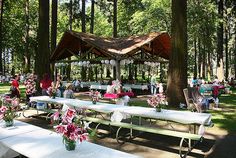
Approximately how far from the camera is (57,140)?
4.96 metres

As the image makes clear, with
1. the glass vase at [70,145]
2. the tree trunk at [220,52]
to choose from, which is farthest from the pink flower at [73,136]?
the tree trunk at [220,52]

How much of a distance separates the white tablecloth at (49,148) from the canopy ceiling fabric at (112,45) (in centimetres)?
1366

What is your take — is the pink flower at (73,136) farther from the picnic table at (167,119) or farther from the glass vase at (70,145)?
the picnic table at (167,119)

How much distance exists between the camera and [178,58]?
13.2m

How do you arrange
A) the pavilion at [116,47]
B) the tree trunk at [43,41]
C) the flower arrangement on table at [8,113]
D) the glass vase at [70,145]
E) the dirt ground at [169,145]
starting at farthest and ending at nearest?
the pavilion at [116,47], the tree trunk at [43,41], the dirt ground at [169,145], the flower arrangement on table at [8,113], the glass vase at [70,145]

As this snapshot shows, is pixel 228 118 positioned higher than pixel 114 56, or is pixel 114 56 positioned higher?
pixel 114 56

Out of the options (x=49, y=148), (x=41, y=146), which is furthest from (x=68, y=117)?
(x=41, y=146)

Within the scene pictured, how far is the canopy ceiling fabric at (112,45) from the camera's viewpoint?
62.8 feet

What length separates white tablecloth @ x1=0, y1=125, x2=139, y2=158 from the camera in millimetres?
4145

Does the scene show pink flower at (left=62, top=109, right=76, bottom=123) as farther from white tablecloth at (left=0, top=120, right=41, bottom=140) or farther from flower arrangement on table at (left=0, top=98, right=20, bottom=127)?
flower arrangement on table at (left=0, top=98, right=20, bottom=127)

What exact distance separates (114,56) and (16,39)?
30.4 meters

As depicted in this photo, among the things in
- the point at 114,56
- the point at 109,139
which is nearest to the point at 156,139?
the point at 109,139

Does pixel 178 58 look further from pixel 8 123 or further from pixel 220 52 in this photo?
pixel 220 52

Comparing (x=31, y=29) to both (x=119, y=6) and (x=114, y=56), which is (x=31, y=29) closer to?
(x=119, y=6)
